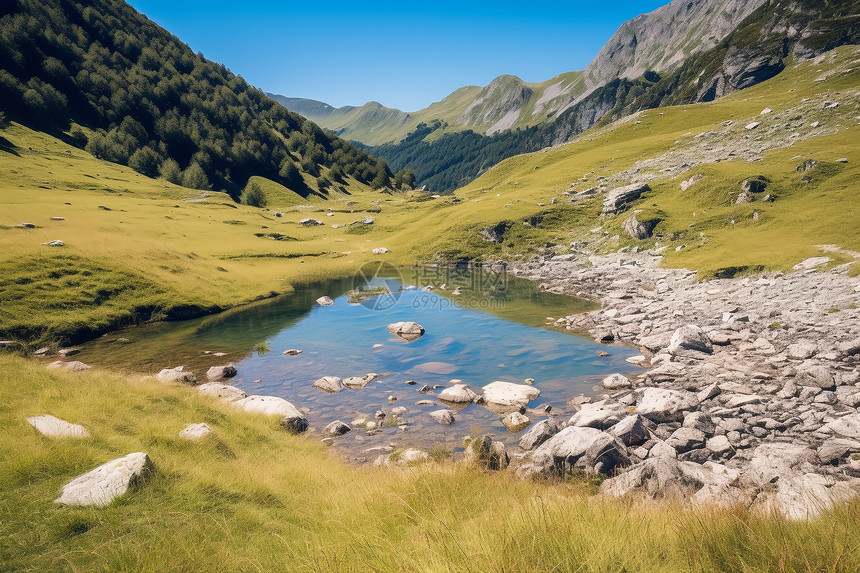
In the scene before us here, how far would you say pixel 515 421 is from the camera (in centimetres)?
1345

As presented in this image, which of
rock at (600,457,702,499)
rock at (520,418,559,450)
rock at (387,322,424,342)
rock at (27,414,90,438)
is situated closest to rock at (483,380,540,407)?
rock at (520,418,559,450)

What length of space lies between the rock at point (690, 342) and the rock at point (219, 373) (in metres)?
22.2

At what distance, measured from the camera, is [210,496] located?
22.1 ft

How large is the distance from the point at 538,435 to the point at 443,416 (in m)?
3.85

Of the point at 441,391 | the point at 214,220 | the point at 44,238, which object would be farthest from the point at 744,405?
the point at 214,220

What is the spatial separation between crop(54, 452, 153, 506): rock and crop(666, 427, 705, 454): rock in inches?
493

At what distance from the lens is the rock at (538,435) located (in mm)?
11648

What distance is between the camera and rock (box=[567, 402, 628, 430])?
38.5 feet

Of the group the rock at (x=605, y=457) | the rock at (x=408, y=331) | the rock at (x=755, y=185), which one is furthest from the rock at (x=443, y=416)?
the rock at (x=755, y=185)

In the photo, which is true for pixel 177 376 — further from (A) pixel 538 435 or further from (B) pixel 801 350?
(B) pixel 801 350

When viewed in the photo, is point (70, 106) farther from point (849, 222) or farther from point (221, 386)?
point (849, 222)

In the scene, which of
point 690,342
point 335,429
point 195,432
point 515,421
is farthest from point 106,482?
point 690,342

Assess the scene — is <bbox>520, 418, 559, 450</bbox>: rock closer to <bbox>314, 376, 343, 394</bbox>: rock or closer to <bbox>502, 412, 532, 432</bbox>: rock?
<bbox>502, 412, 532, 432</bbox>: rock

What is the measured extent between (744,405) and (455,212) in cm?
6375
